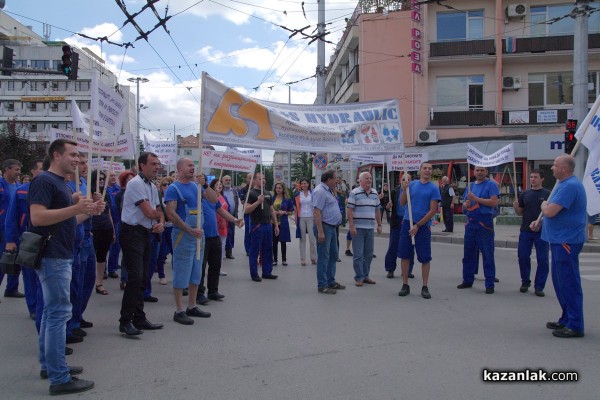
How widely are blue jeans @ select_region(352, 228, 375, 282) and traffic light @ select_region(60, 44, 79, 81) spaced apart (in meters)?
12.0

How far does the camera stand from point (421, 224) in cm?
768

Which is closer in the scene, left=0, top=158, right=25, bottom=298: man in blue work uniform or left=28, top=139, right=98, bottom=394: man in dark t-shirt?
left=28, top=139, right=98, bottom=394: man in dark t-shirt

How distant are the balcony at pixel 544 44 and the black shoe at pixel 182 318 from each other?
26.5m

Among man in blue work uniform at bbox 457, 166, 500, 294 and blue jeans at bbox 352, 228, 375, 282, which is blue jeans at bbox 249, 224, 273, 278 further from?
man in blue work uniform at bbox 457, 166, 500, 294

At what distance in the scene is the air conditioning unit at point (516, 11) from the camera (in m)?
27.6

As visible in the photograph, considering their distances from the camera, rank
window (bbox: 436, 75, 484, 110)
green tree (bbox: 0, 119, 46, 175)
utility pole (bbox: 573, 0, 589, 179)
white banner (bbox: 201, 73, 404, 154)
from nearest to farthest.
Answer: white banner (bbox: 201, 73, 404, 154) → utility pole (bbox: 573, 0, 589, 179) → window (bbox: 436, 75, 484, 110) → green tree (bbox: 0, 119, 46, 175)

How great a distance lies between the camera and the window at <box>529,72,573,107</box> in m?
28.0

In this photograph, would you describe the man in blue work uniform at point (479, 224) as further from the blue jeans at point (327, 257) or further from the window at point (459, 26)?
the window at point (459, 26)

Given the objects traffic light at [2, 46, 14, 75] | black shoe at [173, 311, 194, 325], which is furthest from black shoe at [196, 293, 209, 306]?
traffic light at [2, 46, 14, 75]

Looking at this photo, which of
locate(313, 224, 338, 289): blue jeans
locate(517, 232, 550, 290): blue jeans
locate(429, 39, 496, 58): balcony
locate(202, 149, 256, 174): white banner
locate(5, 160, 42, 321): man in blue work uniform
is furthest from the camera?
locate(429, 39, 496, 58): balcony

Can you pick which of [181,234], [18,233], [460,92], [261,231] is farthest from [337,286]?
[460,92]

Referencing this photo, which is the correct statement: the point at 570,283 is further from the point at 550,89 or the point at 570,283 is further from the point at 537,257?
the point at 550,89

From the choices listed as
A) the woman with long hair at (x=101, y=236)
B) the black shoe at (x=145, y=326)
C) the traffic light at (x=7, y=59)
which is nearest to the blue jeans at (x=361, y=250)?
the black shoe at (x=145, y=326)

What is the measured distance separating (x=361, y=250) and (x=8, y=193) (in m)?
5.55
